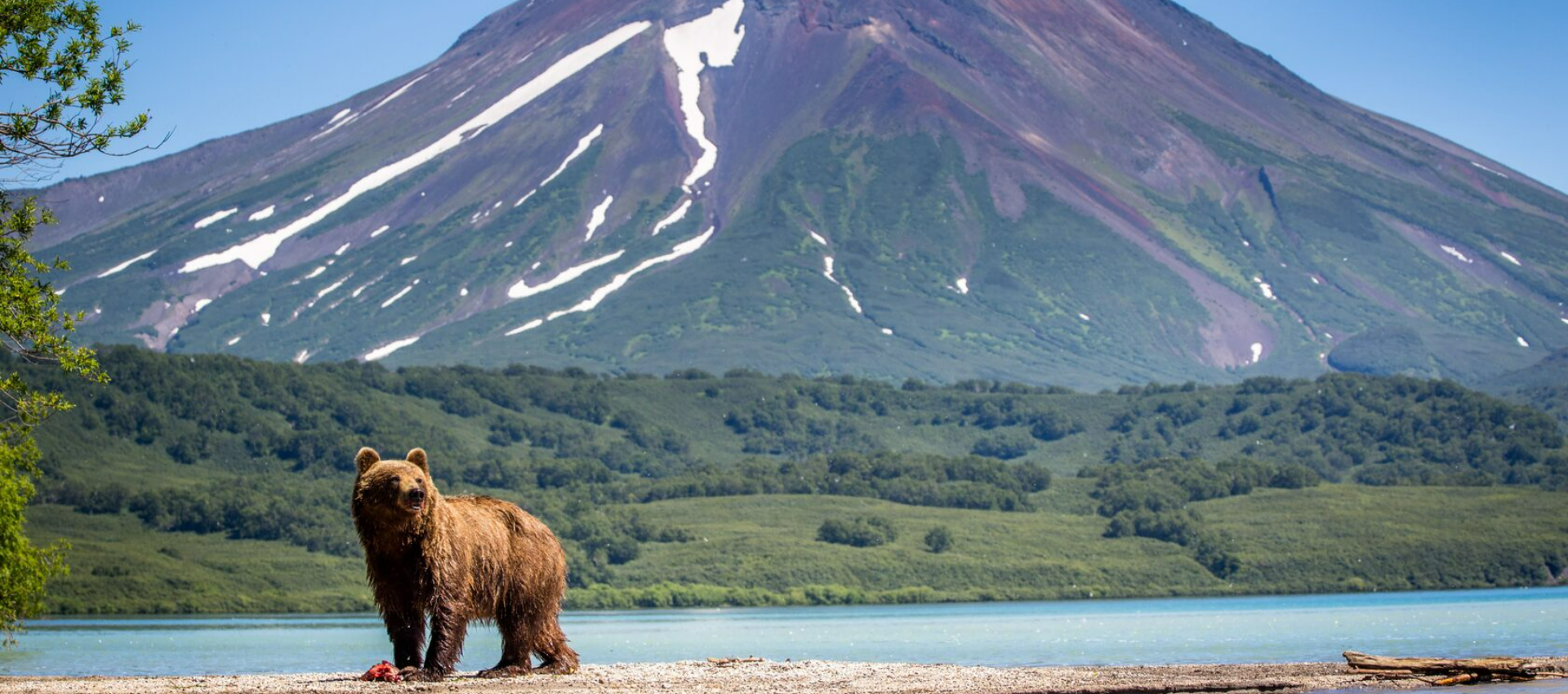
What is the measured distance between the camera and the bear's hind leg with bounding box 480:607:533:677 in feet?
79.5

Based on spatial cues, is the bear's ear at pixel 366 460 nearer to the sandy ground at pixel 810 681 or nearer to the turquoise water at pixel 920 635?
the sandy ground at pixel 810 681

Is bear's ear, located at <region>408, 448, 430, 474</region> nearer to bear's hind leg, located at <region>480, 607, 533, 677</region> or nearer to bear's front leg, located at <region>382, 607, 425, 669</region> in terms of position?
bear's front leg, located at <region>382, 607, 425, 669</region>

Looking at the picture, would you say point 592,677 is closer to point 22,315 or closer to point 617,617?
point 22,315

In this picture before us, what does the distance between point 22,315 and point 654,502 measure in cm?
13425

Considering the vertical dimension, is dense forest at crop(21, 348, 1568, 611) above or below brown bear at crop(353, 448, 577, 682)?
below

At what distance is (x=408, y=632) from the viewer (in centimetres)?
2248

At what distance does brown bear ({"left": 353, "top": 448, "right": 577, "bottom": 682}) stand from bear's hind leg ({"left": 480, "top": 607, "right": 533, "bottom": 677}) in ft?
0.04

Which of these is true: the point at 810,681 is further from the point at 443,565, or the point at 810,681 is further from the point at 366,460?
the point at 366,460

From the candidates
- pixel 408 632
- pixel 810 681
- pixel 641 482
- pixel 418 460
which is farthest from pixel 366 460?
pixel 641 482

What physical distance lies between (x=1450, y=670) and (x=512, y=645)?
13.4m

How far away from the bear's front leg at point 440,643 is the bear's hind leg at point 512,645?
1.67m

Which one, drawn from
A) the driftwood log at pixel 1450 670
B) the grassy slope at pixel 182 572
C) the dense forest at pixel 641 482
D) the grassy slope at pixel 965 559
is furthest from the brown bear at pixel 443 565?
the grassy slope at pixel 965 559

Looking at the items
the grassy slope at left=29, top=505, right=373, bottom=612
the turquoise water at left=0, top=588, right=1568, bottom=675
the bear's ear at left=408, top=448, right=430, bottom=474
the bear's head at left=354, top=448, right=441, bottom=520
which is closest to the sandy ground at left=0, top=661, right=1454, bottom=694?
the bear's head at left=354, top=448, right=441, bottom=520

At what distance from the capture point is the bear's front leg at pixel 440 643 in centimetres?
2228
